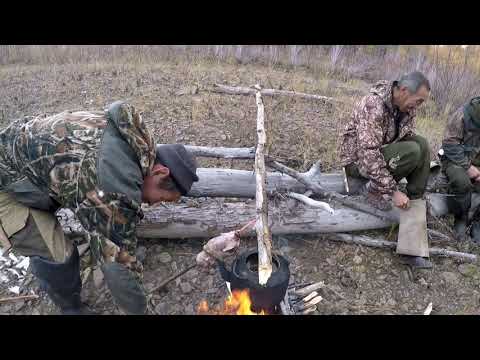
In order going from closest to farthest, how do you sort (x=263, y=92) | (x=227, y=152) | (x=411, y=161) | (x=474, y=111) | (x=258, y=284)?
(x=258, y=284) < (x=411, y=161) < (x=474, y=111) < (x=227, y=152) < (x=263, y=92)

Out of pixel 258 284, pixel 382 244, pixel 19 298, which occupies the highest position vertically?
pixel 258 284

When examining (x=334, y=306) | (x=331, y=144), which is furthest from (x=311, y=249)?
(x=331, y=144)

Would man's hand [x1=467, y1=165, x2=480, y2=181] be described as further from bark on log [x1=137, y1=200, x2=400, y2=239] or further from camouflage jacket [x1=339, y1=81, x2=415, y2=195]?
bark on log [x1=137, y1=200, x2=400, y2=239]

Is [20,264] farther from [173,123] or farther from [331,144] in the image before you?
[331,144]

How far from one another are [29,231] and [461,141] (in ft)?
13.8

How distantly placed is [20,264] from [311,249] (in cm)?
281

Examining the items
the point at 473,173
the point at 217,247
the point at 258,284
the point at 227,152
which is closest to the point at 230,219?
the point at 227,152

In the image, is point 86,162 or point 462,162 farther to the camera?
point 462,162

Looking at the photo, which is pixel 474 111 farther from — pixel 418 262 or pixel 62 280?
pixel 62 280

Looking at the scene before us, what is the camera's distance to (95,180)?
2049 mm

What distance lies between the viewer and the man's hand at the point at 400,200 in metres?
3.72

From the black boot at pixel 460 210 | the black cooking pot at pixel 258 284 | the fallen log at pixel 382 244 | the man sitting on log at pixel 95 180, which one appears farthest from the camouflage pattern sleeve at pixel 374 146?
the man sitting on log at pixel 95 180

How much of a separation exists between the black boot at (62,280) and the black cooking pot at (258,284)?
119cm

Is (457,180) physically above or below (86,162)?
below
